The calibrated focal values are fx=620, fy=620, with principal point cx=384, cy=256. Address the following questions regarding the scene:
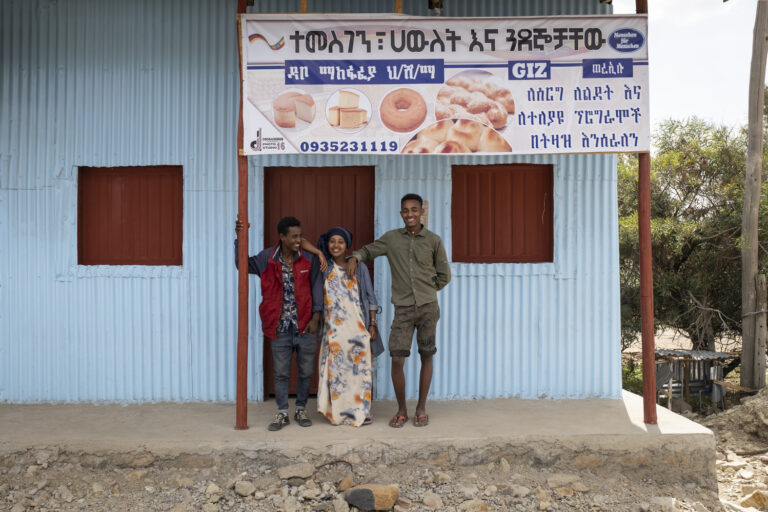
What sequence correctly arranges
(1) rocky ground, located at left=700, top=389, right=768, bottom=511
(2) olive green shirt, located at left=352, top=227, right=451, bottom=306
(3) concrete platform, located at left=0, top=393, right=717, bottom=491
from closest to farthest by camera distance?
(3) concrete platform, located at left=0, top=393, right=717, bottom=491 → (2) olive green shirt, located at left=352, top=227, right=451, bottom=306 → (1) rocky ground, located at left=700, top=389, right=768, bottom=511

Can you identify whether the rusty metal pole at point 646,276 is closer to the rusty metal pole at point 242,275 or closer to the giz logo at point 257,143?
the giz logo at point 257,143

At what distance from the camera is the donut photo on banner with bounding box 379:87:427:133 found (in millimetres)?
4562

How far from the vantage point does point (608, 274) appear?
5.62m

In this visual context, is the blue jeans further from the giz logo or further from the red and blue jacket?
the giz logo

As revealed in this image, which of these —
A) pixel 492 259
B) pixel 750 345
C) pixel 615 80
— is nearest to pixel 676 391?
pixel 750 345

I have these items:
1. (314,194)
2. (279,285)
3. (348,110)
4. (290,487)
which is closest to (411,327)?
(279,285)

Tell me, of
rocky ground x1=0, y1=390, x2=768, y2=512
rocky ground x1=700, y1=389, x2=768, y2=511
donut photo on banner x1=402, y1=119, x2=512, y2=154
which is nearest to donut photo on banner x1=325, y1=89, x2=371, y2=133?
donut photo on banner x1=402, y1=119, x2=512, y2=154

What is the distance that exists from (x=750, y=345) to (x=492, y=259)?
21.2ft

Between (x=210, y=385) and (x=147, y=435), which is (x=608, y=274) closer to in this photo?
(x=210, y=385)

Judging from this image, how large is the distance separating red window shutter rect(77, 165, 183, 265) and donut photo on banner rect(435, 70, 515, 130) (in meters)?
2.58

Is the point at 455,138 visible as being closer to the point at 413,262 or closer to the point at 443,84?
the point at 443,84

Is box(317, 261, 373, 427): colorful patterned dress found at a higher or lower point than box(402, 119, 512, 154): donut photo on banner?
lower

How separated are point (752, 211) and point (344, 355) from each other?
790 centimetres

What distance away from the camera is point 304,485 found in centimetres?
436
